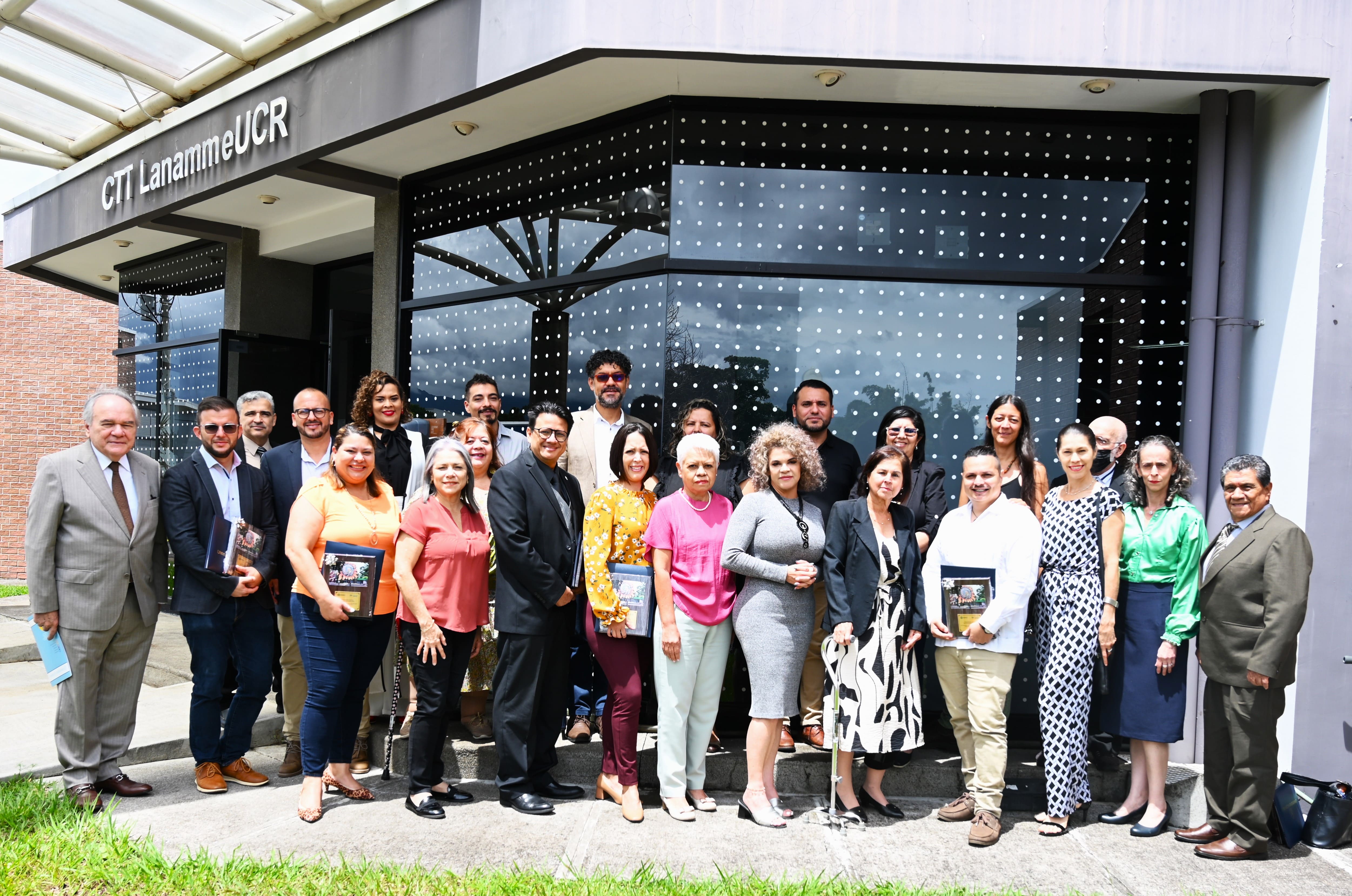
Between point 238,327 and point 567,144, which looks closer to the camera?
point 567,144

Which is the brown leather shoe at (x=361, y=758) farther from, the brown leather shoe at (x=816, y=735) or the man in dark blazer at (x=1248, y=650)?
the man in dark blazer at (x=1248, y=650)

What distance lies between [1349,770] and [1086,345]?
8.64ft

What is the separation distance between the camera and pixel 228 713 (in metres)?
4.83

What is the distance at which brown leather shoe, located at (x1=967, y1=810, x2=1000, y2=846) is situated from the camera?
4297mm

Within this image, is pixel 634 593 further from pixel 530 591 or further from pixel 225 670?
pixel 225 670

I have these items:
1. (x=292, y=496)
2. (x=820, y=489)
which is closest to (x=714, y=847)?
(x=820, y=489)

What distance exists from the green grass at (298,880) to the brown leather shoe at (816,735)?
129 cm

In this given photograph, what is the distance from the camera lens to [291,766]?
16.5 feet

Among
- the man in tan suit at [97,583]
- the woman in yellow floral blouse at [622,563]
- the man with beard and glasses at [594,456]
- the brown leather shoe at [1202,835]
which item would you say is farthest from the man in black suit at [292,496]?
the brown leather shoe at [1202,835]

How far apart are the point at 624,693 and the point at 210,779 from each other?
2.13m

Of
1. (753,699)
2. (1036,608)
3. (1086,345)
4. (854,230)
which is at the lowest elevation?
(753,699)

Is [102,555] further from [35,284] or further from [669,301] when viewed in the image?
[35,284]

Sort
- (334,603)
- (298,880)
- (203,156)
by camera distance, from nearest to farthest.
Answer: (298,880) → (334,603) → (203,156)

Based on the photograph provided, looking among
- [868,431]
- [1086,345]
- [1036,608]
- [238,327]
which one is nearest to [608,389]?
[868,431]
